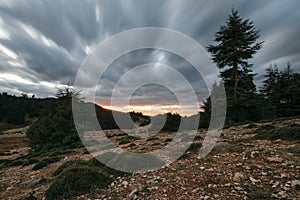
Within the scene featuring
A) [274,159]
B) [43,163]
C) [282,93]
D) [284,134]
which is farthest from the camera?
[282,93]

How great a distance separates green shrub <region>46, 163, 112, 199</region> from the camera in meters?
5.18

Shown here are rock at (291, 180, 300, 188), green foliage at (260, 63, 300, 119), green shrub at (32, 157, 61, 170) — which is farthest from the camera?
green foliage at (260, 63, 300, 119)

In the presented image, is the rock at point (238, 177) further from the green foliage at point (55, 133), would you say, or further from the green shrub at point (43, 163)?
the green foliage at point (55, 133)

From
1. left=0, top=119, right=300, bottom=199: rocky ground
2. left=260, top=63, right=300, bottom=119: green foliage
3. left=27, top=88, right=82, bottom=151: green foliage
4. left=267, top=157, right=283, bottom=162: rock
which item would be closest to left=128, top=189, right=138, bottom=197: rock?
left=0, top=119, right=300, bottom=199: rocky ground

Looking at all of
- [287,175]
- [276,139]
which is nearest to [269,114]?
[276,139]

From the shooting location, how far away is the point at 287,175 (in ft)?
15.7

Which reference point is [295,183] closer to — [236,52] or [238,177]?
[238,177]

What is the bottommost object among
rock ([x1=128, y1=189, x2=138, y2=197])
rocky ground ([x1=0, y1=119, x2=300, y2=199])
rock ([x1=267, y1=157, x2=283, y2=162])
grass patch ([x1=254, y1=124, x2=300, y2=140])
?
rock ([x1=128, y1=189, x2=138, y2=197])

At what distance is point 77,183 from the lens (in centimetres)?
543

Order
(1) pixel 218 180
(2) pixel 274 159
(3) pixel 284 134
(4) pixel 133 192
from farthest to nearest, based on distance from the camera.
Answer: (3) pixel 284 134
(2) pixel 274 159
(1) pixel 218 180
(4) pixel 133 192

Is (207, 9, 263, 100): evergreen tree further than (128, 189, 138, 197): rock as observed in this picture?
Yes

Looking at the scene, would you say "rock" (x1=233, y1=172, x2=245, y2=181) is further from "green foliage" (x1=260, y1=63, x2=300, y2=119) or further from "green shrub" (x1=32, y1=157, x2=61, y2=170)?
"green foliage" (x1=260, y1=63, x2=300, y2=119)

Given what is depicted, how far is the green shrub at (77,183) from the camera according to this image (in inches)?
204

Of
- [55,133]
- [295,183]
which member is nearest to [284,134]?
[295,183]
